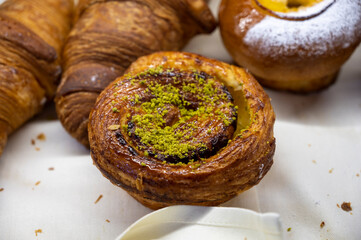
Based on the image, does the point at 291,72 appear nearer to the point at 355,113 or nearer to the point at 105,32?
the point at 355,113

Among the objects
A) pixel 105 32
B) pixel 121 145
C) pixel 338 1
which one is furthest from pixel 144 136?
pixel 338 1

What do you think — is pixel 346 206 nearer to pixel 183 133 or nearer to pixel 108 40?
pixel 183 133

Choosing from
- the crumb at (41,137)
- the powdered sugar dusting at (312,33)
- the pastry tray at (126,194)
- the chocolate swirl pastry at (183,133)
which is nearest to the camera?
the chocolate swirl pastry at (183,133)

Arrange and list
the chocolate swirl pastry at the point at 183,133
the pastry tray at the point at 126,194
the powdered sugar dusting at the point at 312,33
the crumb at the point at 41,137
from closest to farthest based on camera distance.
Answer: the chocolate swirl pastry at the point at 183,133
the pastry tray at the point at 126,194
the powdered sugar dusting at the point at 312,33
the crumb at the point at 41,137

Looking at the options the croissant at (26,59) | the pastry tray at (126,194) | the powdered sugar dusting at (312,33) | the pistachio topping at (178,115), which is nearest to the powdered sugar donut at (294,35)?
the powdered sugar dusting at (312,33)

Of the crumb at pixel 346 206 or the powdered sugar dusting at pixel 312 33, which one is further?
the powdered sugar dusting at pixel 312 33

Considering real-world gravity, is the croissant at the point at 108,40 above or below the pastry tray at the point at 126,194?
above

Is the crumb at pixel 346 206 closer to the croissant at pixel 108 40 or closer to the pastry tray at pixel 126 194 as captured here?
the pastry tray at pixel 126 194
